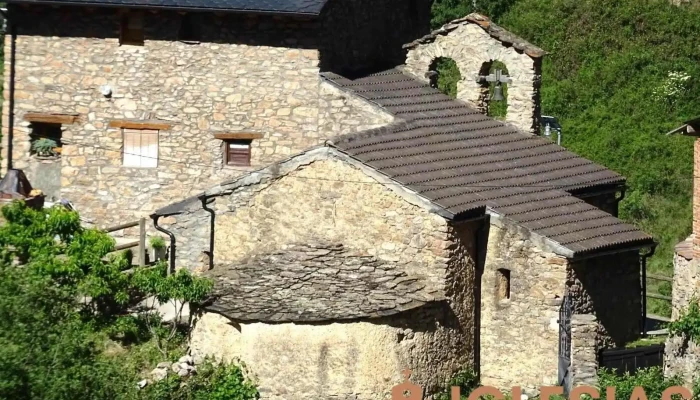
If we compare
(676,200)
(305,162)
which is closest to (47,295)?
(305,162)

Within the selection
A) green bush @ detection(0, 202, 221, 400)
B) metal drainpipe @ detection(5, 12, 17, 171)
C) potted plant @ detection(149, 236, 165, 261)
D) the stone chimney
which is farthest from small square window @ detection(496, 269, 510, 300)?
metal drainpipe @ detection(5, 12, 17, 171)

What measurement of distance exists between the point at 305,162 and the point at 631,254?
5.56 metres

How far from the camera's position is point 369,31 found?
3050 cm

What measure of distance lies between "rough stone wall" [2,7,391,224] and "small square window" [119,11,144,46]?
0.13m

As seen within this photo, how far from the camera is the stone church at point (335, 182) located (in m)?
24.1

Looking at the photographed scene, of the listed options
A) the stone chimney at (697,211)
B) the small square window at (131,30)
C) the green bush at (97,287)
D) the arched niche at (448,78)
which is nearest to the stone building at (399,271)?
the green bush at (97,287)

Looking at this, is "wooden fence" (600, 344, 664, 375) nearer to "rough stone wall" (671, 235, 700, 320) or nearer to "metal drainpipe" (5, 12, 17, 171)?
"rough stone wall" (671, 235, 700, 320)

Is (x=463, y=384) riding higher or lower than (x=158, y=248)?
lower

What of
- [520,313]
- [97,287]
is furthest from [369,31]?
[97,287]

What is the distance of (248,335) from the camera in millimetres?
23969

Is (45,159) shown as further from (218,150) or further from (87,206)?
(218,150)

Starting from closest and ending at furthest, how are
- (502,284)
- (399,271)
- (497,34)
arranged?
(399,271), (502,284), (497,34)

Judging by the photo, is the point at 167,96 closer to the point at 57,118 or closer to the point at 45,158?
the point at 57,118

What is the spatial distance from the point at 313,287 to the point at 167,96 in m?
6.37
